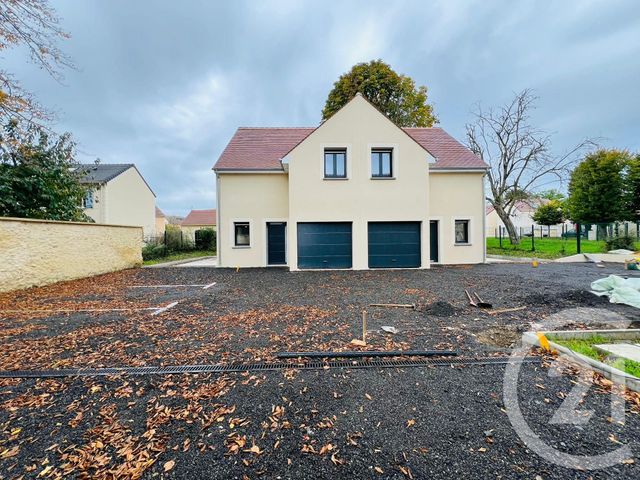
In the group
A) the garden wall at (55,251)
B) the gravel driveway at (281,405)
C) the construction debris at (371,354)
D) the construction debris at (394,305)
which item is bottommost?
the gravel driveway at (281,405)

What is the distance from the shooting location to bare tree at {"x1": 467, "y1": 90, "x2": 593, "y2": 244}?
60.5 ft

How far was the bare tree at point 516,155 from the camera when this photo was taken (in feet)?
60.5

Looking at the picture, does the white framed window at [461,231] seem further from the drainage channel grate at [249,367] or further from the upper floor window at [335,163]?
the drainage channel grate at [249,367]

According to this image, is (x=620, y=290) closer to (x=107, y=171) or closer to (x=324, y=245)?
(x=324, y=245)

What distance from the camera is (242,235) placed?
13000 mm

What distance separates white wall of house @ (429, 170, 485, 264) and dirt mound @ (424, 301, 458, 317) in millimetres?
8052

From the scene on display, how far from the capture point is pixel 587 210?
19.3 metres

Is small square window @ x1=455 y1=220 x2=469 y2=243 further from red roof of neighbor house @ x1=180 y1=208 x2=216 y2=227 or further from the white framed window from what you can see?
red roof of neighbor house @ x1=180 y1=208 x2=216 y2=227

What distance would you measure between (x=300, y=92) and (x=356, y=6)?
28.8 ft

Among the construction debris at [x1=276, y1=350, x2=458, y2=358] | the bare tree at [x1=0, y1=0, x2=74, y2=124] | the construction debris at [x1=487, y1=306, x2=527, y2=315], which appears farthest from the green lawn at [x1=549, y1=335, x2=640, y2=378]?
the bare tree at [x1=0, y1=0, x2=74, y2=124]

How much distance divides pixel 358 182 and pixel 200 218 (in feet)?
137

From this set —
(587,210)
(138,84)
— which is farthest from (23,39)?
(587,210)

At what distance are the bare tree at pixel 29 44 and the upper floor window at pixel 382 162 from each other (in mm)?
10779

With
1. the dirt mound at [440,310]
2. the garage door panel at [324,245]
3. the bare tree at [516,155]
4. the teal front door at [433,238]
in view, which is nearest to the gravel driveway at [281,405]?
the dirt mound at [440,310]
